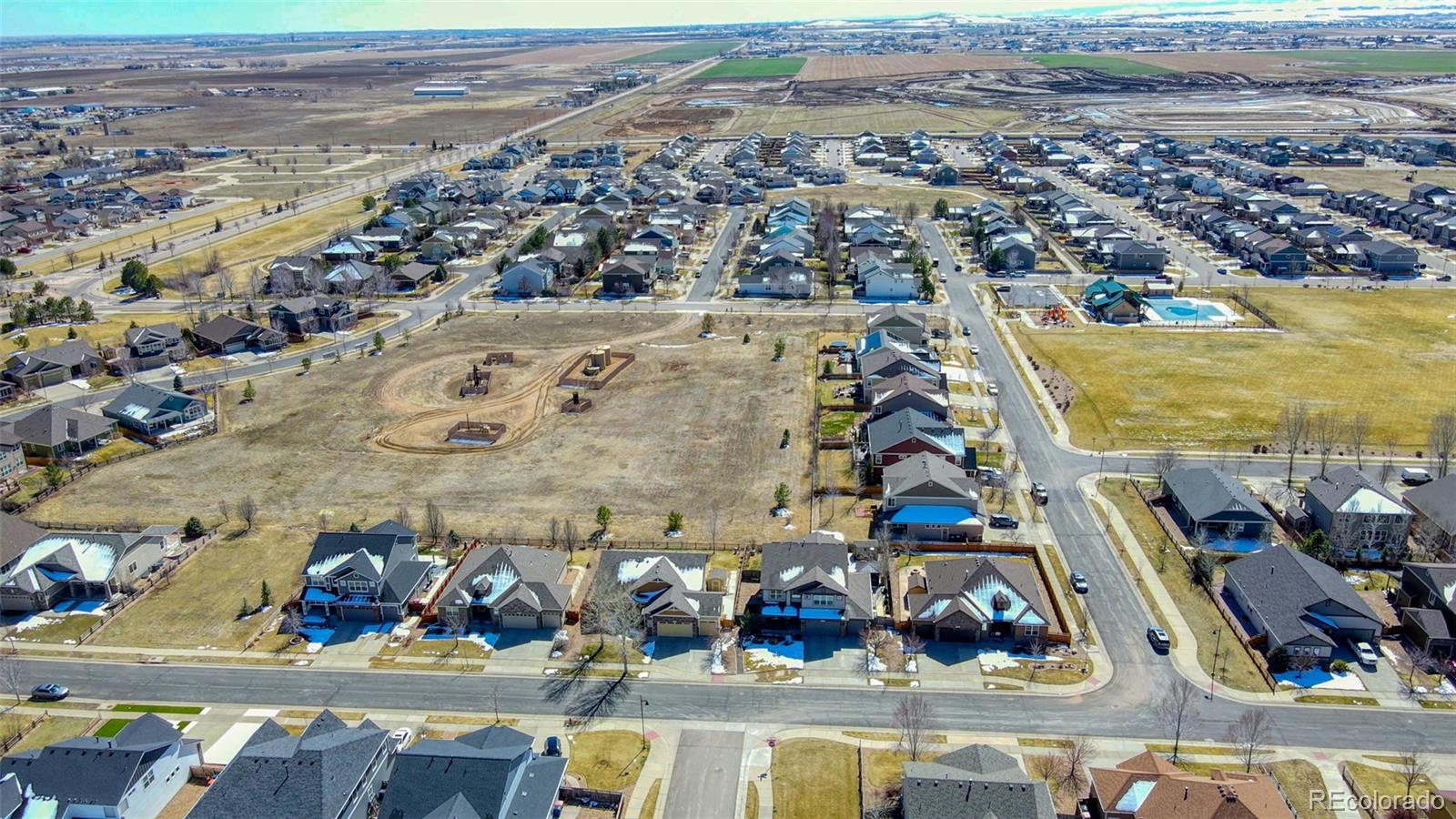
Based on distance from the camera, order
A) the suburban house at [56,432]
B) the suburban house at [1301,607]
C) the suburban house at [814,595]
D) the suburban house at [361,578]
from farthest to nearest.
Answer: the suburban house at [56,432]
the suburban house at [361,578]
the suburban house at [814,595]
the suburban house at [1301,607]

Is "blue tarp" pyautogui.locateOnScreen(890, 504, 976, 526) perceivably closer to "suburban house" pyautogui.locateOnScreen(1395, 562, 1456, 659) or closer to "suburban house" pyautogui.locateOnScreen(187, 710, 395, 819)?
"suburban house" pyautogui.locateOnScreen(1395, 562, 1456, 659)

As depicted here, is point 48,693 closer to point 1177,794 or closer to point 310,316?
point 1177,794

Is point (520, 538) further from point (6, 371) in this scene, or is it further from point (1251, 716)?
point (6, 371)

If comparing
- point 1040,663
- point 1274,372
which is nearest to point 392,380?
point 1040,663

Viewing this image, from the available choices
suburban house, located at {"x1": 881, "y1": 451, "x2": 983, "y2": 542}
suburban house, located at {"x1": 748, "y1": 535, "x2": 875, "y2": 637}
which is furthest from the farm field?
suburban house, located at {"x1": 748, "y1": 535, "x2": 875, "y2": 637}

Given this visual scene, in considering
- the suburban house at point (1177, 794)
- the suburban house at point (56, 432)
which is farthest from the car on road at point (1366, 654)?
the suburban house at point (56, 432)

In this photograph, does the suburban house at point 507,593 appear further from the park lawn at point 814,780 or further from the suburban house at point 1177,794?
the suburban house at point 1177,794
